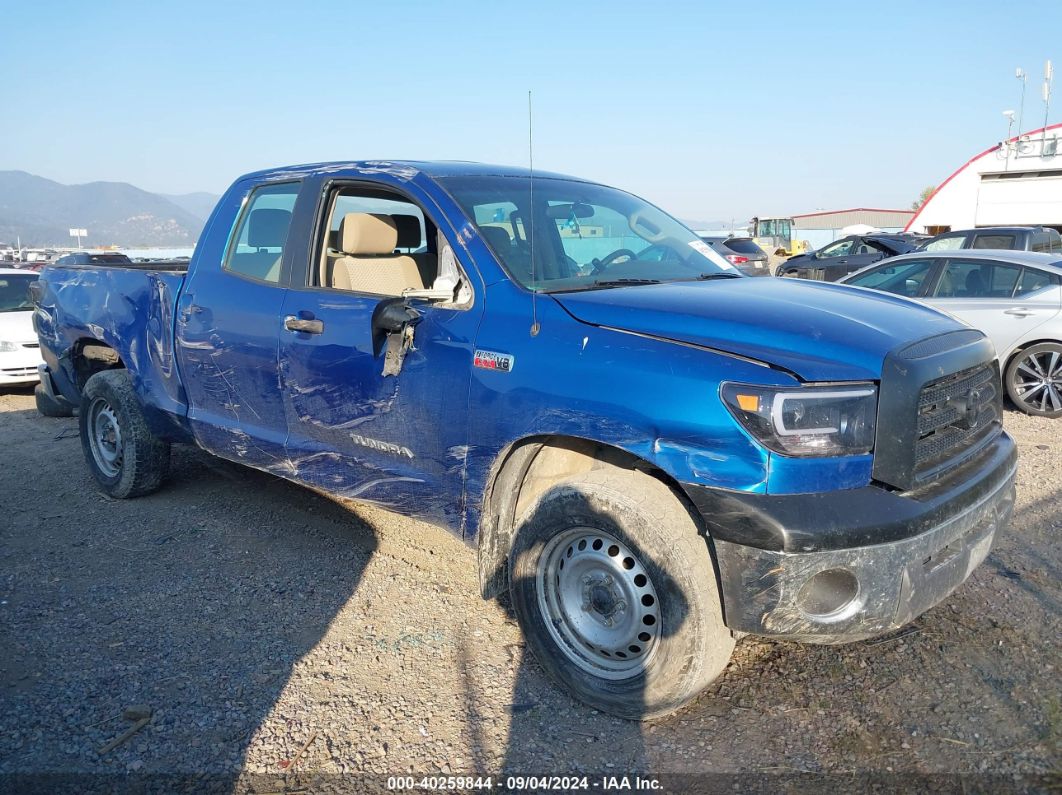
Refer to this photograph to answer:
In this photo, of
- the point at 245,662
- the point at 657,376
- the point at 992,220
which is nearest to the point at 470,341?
the point at 657,376

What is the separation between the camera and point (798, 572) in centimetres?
246

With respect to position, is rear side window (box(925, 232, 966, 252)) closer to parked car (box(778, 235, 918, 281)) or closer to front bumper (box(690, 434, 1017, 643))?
parked car (box(778, 235, 918, 281))

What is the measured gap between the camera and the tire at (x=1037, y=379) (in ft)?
24.9

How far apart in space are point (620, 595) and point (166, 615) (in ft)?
7.35

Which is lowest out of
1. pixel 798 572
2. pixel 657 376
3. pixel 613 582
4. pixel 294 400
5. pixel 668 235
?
pixel 613 582

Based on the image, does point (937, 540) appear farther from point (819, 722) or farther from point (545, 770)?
point (545, 770)

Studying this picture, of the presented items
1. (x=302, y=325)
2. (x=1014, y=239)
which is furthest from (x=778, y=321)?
(x=1014, y=239)

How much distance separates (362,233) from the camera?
3.97 meters

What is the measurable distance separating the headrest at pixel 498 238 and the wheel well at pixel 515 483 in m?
0.85

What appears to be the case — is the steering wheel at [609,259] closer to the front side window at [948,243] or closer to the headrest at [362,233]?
the headrest at [362,233]

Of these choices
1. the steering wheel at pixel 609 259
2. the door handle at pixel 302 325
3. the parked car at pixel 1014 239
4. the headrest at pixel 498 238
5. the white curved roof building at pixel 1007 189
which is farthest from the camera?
the white curved roof building at pixel 1007 189

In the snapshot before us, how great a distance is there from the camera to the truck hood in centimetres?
259

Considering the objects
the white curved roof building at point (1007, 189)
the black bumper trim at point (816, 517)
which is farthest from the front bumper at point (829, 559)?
the white curved roof building at point (1007, 189)

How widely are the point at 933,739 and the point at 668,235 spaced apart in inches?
99.6
